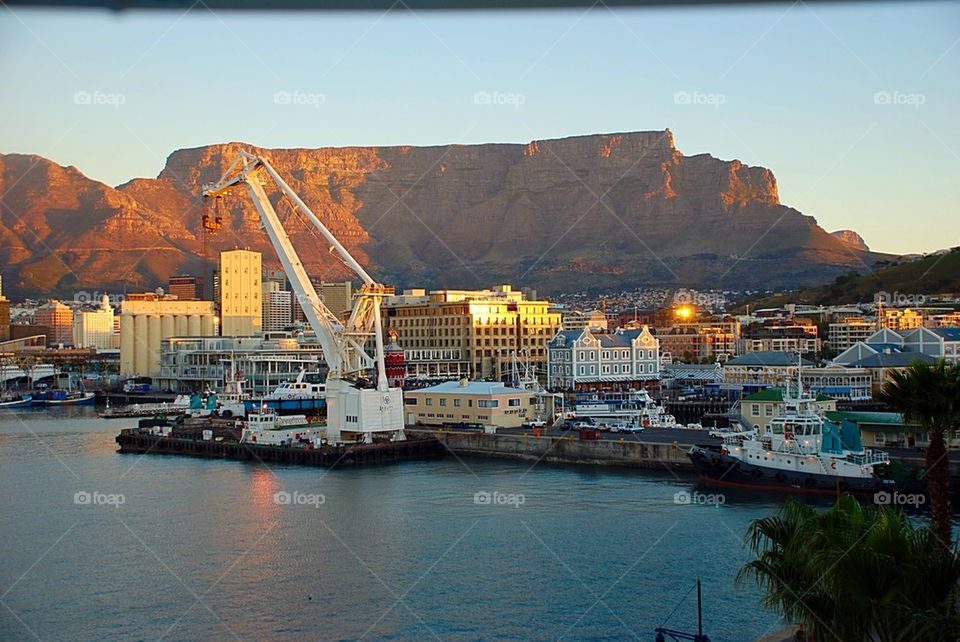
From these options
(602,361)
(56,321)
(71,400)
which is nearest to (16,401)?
(71,400)

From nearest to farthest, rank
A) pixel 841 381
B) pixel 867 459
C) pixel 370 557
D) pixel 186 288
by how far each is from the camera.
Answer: pixel 370 557 < pixel 867 459 < pixel 841 381 < pixel 186 288

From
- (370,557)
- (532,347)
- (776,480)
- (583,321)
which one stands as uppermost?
(583,321)

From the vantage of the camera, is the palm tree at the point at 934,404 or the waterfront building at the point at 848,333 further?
the waterfront building at the point at 848,333

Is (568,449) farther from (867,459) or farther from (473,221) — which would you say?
(473,221)

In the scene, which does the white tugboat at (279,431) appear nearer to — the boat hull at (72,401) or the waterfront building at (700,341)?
the boat hull at (72,401)

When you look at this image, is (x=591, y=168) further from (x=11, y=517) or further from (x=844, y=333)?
(x=11, y=517)

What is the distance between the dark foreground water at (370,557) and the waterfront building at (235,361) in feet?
51.9

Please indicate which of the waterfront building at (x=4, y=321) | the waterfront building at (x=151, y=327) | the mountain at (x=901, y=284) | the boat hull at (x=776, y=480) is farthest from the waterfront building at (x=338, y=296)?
the boat hull at (x=776, y=480)

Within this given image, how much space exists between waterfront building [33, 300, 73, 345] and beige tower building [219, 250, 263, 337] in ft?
60.4

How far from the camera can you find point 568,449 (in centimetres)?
1438

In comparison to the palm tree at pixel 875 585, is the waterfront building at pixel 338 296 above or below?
above

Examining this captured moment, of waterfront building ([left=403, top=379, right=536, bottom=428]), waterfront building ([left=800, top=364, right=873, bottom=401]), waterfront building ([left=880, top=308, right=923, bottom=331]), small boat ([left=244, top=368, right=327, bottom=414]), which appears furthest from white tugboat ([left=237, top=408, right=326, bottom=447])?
waterfront building ([left=880, top=308, right=923, bottom=331])

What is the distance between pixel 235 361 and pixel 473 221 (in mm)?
52611

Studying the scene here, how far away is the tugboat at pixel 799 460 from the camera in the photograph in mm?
10791
